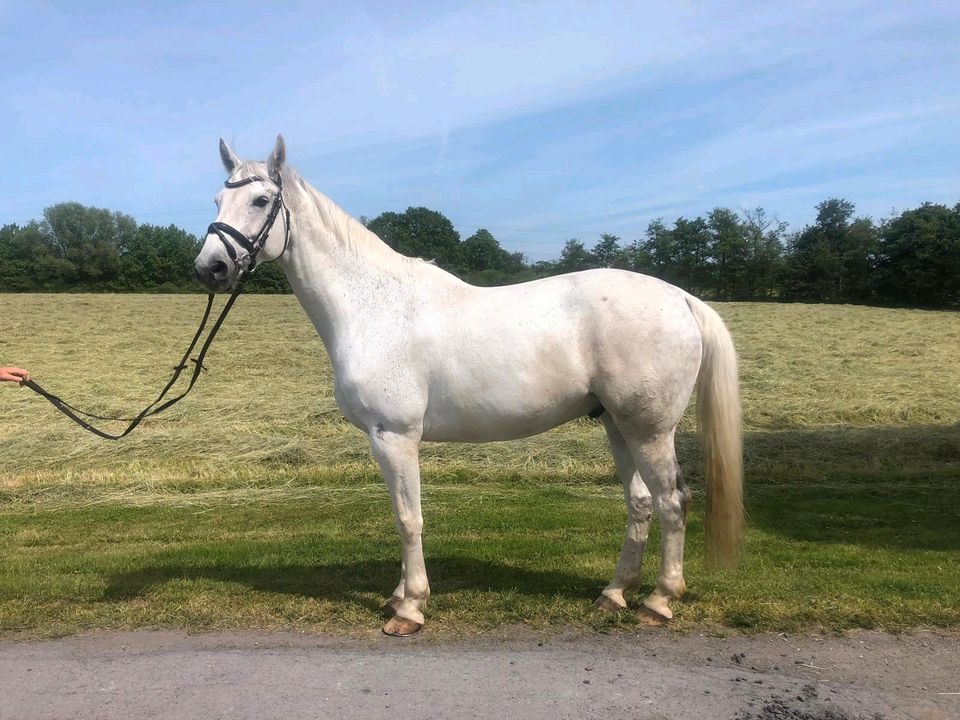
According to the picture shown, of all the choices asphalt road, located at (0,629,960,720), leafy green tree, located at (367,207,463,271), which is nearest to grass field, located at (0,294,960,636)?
asphalt road, located at (0,629,960,720)

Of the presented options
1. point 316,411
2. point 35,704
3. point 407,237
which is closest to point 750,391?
point 316,411

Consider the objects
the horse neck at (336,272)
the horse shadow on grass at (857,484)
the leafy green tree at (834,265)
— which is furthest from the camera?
the leafy green tree at (834,265)

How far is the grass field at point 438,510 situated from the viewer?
14.1 ft

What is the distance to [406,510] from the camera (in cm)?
407

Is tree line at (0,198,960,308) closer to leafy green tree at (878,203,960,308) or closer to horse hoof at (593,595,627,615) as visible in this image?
leafy green tree at (878,203,960,308)

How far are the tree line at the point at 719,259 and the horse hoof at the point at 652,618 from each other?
20.8 metres

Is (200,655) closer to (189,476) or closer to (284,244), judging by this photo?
(284,244)

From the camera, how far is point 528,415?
13.2 feet

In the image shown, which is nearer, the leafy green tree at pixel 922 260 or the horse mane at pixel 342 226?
the horse mane at pixel 342 226

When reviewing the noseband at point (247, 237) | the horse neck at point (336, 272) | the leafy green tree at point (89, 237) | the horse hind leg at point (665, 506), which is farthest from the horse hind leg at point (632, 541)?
the leafy green tree at point (89, 237)

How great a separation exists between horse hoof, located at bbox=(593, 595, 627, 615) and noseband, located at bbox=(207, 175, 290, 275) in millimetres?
2844

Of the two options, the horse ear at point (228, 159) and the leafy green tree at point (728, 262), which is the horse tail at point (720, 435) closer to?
the horse ear at point (228, 159)

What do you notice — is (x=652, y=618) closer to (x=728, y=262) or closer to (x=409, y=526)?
(x=409, y=526)

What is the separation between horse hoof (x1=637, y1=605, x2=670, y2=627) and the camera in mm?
4027
